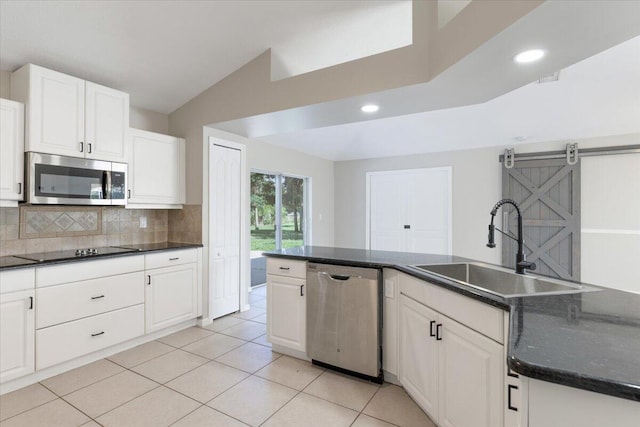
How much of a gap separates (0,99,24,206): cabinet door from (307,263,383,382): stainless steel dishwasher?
7.90 ft

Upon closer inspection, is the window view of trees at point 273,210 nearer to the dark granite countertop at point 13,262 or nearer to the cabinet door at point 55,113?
the cabinet door at point 55,113

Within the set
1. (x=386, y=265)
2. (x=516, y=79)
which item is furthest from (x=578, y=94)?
(x=386, y=265)

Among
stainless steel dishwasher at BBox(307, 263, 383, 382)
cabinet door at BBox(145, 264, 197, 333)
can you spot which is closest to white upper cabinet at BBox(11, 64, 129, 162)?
cabinet door at BBox(145, 264, 197, 333)

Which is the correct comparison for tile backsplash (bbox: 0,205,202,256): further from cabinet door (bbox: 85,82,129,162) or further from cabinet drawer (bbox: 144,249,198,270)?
cabinet door (bbox: 85,82,129,162)

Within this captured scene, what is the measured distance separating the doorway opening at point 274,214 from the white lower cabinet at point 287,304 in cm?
207

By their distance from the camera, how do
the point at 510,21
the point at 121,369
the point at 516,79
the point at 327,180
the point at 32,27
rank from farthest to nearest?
1. the point at 327,180
2. the point at 121,369
3. the point at 32,27
4. the point at 516,79
5. the point at 510,21

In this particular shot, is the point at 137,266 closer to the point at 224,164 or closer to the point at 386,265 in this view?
the point at 224,164

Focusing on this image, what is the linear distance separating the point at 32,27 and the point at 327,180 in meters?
4.81

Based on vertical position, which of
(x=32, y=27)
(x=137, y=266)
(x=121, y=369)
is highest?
(x=32, y=27)

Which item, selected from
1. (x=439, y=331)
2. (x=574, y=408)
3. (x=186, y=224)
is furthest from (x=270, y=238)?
(x=574, y=408)

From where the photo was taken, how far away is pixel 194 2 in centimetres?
243

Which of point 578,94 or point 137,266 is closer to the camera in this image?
point 137,266

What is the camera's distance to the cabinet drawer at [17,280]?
2.18 m

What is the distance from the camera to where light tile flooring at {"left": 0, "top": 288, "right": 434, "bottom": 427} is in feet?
6.40
